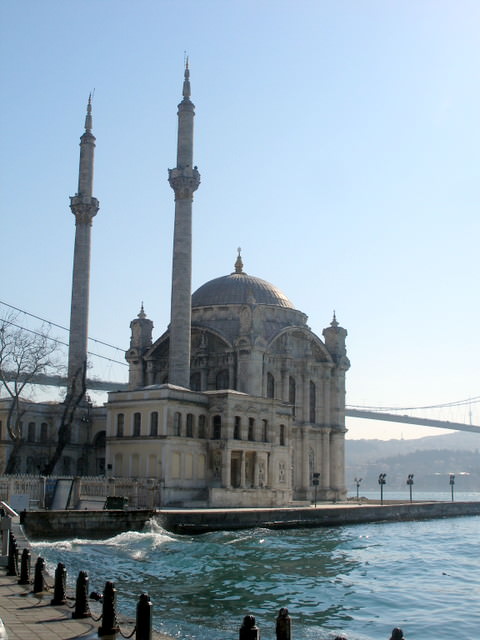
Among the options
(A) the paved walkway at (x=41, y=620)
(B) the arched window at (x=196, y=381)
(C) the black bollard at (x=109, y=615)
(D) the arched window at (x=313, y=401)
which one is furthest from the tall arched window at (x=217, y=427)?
(C) the black bollard at (x=109, y=615)

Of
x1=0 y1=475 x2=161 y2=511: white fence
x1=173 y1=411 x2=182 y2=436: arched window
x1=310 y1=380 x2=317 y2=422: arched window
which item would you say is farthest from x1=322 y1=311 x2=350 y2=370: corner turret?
x1=0 y1=475 x2=161 y2=511: white fence

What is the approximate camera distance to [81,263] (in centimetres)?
5444

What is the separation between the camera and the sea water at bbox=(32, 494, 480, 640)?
17.8 m

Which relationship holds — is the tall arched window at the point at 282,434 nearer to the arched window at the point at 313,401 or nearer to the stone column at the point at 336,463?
the arched window at the point at 313,401

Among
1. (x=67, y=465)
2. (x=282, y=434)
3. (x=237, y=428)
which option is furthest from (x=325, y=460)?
(x=67, y=465)

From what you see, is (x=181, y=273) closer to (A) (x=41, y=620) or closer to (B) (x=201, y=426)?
(B) (x=201, y=426)

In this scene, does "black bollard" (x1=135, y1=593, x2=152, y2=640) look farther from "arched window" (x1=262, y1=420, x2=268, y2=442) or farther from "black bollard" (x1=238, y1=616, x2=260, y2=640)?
"arched window" (x1=262, y1=420, x2=268, y2=442)

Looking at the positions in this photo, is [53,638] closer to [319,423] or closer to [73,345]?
[73,345]

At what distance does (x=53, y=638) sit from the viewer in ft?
36.3

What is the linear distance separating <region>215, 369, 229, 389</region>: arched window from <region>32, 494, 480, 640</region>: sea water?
19481 millimetres

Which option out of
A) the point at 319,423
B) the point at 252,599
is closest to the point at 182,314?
the point at 319,423

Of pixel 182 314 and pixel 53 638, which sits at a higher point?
pixel 182 314

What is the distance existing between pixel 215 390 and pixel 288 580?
1293 inches

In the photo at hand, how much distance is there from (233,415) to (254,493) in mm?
4391
